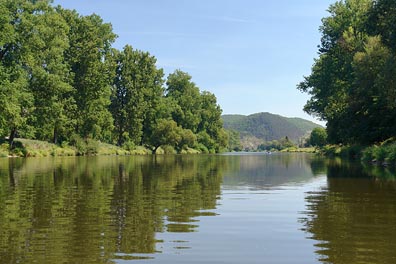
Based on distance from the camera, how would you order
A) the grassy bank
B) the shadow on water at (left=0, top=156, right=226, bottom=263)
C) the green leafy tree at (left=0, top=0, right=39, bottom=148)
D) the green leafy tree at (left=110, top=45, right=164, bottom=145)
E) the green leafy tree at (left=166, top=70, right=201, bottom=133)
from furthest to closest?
the green leafy tree at (left=166, top=70, right=201, bottom=133) → the green leafy tree at (left=110, top=45, right=164, bottom=145) → the grassy bank → the green leafy tree at (left=0, top=0, right=39, bottom=148) → the shadow on water at (left=0, top=156, right=226, bottom=263)

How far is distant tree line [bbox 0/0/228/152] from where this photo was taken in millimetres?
55156

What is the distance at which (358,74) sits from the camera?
1923 inches

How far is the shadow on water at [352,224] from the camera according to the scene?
7.93 m

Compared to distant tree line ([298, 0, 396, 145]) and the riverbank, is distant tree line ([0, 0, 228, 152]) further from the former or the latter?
distant tree line ([298, 0, 396, 145])

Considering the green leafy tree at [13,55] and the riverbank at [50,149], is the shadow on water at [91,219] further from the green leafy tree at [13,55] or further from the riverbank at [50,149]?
the riverbank at [50,149]

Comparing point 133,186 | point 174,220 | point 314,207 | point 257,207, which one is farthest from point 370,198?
point 133,186

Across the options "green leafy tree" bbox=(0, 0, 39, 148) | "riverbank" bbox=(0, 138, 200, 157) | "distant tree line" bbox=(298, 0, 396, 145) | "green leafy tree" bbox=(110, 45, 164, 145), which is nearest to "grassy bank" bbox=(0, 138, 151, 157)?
"riverbank" bbox=(0, 138, 200, 157)

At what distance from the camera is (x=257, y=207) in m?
14.1

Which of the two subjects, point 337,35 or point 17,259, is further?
point 337,35

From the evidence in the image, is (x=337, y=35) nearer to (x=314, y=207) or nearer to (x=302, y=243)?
(x=314, y=207)

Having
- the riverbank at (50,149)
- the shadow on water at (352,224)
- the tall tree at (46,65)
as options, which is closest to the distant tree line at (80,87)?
the tall tree at (46,65)

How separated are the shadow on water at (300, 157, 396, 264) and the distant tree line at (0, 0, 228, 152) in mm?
42636

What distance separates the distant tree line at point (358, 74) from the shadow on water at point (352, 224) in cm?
2126

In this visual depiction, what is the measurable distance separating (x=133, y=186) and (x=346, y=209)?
9654 millimetres
